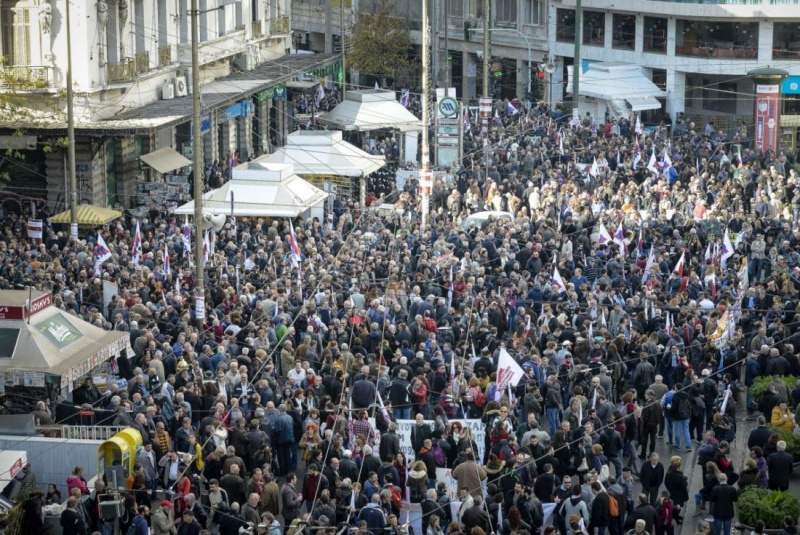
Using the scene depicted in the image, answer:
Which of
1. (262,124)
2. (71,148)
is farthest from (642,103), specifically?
(71,148)

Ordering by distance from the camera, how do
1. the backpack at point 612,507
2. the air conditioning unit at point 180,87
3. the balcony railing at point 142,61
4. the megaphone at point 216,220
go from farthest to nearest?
the air conditioning unit at point 180,87, the balcony railing at point 142,61, the megaphone at point 216,220, the backpack at point 612,507

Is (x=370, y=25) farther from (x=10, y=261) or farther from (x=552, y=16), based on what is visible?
(x=10, y=261)

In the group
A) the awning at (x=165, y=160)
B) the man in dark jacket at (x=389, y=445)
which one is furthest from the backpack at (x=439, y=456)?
the awning at (x=165, y=160)

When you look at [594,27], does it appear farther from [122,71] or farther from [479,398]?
[479,398]

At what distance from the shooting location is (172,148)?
48.4m

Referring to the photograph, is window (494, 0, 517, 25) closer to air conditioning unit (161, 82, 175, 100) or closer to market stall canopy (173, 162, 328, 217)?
air conditioning unit (161, 82, 175, 100)

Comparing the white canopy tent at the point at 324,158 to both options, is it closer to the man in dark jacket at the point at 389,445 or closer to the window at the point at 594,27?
the man in dark jacket at the point at 389,445

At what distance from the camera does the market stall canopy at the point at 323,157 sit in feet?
142

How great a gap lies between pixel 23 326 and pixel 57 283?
7.10 meters

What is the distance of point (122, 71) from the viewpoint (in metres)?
44.7

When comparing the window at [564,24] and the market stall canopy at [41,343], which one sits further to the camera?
the window at [564,24]

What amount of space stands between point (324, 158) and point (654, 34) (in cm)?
2503

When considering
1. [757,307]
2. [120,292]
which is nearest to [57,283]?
[120,292]

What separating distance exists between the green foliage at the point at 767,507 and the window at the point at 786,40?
42049mm
